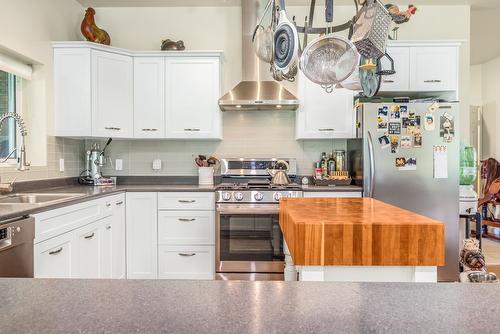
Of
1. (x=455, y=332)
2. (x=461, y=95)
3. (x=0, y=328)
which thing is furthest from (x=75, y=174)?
(x=461, y=95)

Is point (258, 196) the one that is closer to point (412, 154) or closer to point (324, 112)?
point (324, 112)

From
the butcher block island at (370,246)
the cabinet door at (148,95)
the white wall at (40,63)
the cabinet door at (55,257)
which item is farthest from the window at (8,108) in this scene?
the butcher block island at (370,246)

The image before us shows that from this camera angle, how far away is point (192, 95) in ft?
11.8

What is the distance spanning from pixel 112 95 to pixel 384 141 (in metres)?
2.57

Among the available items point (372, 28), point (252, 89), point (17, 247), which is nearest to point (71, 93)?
point (252, 89)

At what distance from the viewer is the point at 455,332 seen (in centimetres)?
47

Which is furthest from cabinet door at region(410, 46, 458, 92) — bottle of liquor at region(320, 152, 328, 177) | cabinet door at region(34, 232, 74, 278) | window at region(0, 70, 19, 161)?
window at region(0, 70, 19, 161)

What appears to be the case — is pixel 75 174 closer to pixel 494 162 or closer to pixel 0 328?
pixel 0 328

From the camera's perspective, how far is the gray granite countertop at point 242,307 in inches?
19.1

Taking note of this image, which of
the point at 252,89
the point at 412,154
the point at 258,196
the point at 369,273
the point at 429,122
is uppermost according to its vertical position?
the point at 252,89

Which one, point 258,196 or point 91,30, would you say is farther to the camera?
point 91,30

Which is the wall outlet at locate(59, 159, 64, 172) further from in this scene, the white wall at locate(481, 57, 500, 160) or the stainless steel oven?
the white wall at locate(481, 57, 500, 160)

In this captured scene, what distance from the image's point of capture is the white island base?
135 cm

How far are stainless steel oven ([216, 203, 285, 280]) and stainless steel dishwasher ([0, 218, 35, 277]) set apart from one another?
1646 mm
